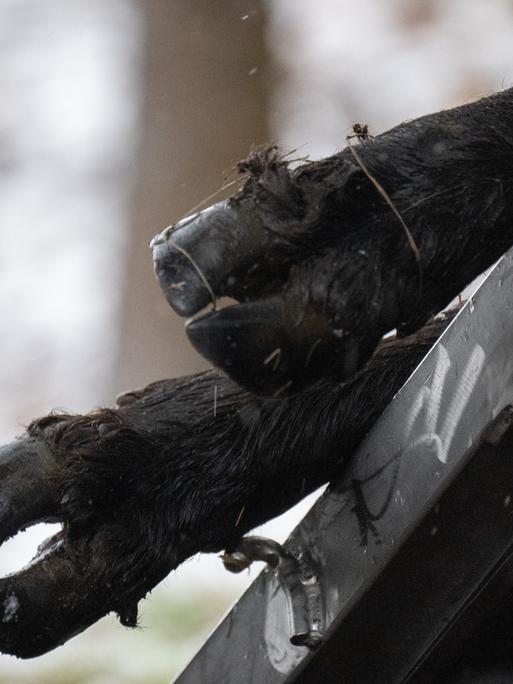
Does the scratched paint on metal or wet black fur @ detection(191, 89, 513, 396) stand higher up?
wet black fur @ detection(191, 89, 513, 396)

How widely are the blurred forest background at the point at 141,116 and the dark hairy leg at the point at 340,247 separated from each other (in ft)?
12.7

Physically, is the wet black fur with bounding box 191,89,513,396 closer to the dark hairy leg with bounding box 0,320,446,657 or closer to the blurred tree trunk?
the dark hairy leg with bounding box 0,320,446,657

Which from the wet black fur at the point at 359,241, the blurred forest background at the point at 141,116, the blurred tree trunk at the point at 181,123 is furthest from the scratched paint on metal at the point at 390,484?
the blurred tree trunk at the point at 181,123

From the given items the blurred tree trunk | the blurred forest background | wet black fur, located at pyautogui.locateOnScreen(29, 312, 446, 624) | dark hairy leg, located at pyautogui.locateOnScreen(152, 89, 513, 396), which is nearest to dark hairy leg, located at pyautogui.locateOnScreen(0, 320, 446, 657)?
wet black fur, located at pyautogui.locateOnScreen(29, 312, 446, 624)

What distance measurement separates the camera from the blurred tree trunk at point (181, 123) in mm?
5324

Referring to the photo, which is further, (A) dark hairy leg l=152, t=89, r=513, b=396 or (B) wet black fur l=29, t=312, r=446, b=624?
(B) wet black fur l=29, t=312, r=446, b=624

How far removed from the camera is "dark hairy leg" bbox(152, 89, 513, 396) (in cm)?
112

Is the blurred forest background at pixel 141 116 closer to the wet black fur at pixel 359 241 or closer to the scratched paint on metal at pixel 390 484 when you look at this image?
the scratched paint on metal at pixel 390 484

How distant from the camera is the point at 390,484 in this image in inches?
51.5

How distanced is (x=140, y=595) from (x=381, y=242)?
0.51 m

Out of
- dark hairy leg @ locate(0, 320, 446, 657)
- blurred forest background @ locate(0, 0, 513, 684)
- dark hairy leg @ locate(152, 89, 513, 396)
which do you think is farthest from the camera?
blurred forest background @ locate(0, 0, 513, 684)

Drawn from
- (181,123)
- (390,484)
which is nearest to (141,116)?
(181,123)

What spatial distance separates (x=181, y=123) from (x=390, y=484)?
14.8 feet

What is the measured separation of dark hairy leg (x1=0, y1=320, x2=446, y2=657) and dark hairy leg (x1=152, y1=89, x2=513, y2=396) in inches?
11.7
